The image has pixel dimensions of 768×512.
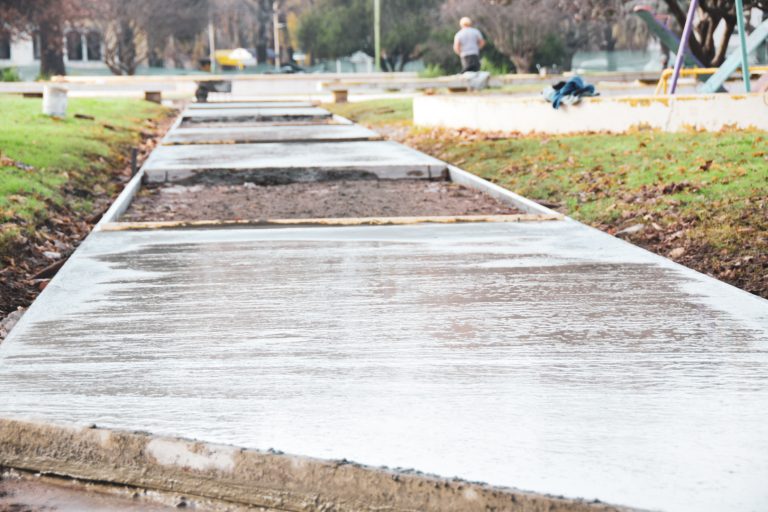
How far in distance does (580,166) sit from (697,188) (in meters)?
2.48

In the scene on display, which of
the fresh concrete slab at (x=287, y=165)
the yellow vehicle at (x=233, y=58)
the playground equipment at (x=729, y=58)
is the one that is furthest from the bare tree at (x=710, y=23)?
the yellow vehicle at (x=233, y=58)

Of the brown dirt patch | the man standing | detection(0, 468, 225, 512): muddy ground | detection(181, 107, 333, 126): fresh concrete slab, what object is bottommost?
detection(0, 468, 225, 512): muddy ground

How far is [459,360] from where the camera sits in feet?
13.1

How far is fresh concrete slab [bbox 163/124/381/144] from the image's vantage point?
15258 millimetres

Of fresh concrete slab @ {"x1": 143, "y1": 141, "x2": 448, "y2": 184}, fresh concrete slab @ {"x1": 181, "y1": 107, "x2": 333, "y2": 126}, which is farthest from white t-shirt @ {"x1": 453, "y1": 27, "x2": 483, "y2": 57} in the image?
fresh concrete slab @ {"x1": 143, "y1": 141, "x2": 448, "y2": 184}

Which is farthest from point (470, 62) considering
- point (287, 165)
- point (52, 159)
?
point (52, 159)

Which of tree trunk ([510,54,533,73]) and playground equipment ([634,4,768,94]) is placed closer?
playground equipment ([634,4,768,94])

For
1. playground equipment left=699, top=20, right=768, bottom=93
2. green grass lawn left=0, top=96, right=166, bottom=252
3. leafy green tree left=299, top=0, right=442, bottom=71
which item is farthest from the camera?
leafy green tree left=299, top=0, right=442, bottom=71

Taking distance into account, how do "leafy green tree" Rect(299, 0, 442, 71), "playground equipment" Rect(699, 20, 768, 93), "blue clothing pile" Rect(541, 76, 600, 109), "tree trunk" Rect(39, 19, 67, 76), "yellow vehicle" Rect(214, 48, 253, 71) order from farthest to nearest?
1. "yellow vehicle" Rect(214, 48, 253, 71)
2. "leafy green tree" Rect(299, 0, 442, 71)
3. "tree trunk" Rect(39, 19, 67, 76)
4. "blue clothing pile" Rect(541, 76, 600, 109)
5. "playground equipment" Rect(699, 20, 768, 93)

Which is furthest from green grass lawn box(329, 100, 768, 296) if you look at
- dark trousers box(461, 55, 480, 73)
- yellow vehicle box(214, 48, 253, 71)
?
yellow vehicle box(214, 48, 253, 71)

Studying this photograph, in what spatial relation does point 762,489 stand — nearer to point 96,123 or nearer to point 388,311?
point 388,311

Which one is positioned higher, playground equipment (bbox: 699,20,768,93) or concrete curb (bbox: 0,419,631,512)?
playground equipment (bbox: 699,20,768,93)

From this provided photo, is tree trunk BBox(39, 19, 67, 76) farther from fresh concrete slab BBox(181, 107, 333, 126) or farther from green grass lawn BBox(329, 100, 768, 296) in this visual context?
green grass lawn BBox(329, 100, 768, 296)

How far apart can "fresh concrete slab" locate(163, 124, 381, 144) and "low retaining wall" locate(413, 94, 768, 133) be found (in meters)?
1.49
